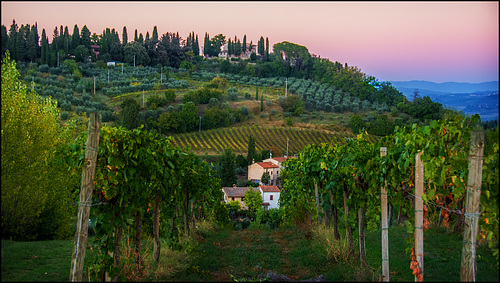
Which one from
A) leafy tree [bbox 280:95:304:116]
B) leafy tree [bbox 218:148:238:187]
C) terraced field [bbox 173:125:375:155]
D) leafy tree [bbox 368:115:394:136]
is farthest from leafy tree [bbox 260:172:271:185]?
leafy tree [bbox 280:95:304:116]

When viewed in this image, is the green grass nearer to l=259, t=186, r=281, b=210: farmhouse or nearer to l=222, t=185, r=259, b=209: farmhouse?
l=222, t=185, r=259, b=209: farmhouse

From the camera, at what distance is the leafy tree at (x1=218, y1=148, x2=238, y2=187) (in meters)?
39.3

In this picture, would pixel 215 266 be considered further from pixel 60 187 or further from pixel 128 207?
pixel 60 187

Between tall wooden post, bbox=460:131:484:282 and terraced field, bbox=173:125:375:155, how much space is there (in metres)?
47.2

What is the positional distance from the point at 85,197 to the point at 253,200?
101ft

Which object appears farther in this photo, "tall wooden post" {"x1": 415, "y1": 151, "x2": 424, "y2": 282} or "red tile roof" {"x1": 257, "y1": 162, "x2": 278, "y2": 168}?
"red tile roof" {"x1": 257, "y1": 162, "x2": 278, "y2": 168}

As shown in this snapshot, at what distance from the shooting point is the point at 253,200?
34469 mm

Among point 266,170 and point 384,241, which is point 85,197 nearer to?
point 384,241

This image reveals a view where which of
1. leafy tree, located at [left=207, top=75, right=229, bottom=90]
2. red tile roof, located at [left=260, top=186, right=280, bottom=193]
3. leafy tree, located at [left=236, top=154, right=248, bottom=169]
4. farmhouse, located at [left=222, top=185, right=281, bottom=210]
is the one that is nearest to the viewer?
farmhouse, located at [left=222, top=185, right=281, bottom=210]

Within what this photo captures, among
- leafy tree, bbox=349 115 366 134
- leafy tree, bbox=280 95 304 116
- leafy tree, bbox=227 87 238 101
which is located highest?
leafy tree, bbox=227 87 238 101

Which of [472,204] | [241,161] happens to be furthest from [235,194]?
[472,204]

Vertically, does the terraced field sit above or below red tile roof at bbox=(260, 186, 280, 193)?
above

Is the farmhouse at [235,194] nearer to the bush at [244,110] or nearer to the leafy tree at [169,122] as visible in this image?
the leafy tree at [169,122]

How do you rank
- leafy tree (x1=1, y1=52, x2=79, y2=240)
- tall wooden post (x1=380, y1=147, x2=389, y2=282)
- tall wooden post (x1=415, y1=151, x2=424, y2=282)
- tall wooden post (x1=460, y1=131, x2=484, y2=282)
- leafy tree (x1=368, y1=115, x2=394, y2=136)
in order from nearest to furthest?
tall wooden post (x1=460, y1=131, x2=484, y2=282)
tall wooden post (x1=415, y1=151, x2=424, y2=282)
tall wooden post (x1=380, y1=147, x2=389, y2=282)
leafy tree (x1=1, y1=52, x2=79, y2=240)
leafy tree (x1=368, y1=115, x2=394, y2=136)
